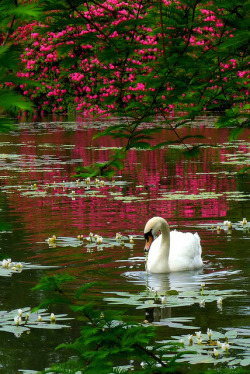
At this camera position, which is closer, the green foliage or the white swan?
the green foliage

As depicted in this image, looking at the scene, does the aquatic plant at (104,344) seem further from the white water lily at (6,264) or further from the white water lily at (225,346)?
the white water lily at (6,264)

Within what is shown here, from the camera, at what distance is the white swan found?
9.91 meters

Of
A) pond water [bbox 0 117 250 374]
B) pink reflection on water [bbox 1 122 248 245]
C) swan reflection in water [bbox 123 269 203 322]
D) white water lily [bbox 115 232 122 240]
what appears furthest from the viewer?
pink reflection on water [bbox 1 122 248 245]

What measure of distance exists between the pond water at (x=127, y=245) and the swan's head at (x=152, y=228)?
274mm

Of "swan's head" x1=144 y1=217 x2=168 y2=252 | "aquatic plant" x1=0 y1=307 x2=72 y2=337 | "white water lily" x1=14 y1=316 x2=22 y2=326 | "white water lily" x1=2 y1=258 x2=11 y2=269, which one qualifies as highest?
"swan's head" x1=144 y1=217 x2=168 y2=252

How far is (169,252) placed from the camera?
1023 cm

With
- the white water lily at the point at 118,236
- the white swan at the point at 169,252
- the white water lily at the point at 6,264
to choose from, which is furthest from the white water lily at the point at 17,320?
the white water lily at the point at 118,236

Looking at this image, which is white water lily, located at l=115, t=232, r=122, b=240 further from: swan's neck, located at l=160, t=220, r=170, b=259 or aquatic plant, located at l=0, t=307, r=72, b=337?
aquatic plant, located at l=0, t=307, r=72, b=337

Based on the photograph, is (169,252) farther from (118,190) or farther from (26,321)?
Result: (118,190)

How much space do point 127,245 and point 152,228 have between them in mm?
814

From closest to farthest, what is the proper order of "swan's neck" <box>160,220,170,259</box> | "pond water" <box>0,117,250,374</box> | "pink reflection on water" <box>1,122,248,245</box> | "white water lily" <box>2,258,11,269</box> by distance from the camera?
"pond water" <box>0,117,250,374</box> → "white water lily" <box>2,258,11,269</box> → "swan's neck" <box>160,220,170,259</box> → "pink reflection on water" <box>1,122,248,245</box>

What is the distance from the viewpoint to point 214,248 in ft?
35.7

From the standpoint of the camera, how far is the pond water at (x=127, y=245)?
7051 mm

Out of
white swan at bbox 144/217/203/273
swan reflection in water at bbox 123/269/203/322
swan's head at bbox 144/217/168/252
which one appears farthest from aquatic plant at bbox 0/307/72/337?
swan's head at bbox 144/217/168/252
